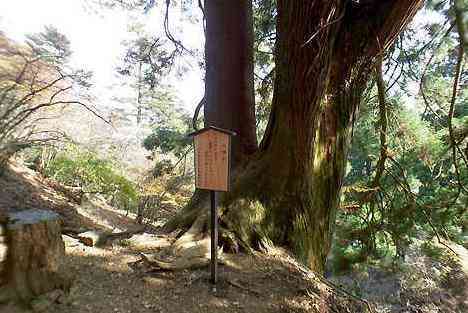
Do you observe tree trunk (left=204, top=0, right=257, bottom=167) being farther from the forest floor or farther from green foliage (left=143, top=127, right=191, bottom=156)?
green foliage (left=143, top=127, right=191, bottom=156)

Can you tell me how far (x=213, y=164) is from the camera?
8.25 ft

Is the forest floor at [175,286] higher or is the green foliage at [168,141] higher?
the green foliage at [168,141]

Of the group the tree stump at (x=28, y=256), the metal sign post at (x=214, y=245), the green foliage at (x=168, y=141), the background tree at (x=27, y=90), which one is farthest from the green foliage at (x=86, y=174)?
the metal sign post at (x=214, y=245)

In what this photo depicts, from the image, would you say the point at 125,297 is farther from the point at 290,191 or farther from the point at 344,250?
the point at 344,250

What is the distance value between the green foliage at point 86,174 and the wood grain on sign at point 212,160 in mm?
4448

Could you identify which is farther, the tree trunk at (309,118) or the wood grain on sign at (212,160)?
the tree trunk at (309,118)

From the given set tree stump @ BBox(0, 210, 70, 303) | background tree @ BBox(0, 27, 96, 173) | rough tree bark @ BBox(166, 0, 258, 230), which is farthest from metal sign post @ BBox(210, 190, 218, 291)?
background tree @ BBox(0, 27, 96, 173)

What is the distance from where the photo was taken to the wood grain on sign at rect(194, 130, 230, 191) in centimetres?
248

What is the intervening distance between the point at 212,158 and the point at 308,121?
106 cm

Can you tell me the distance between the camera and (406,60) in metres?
4.83

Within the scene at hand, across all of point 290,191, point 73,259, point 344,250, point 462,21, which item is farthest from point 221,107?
point 344,250

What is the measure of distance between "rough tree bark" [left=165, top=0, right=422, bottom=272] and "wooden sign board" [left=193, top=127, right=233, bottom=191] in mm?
721

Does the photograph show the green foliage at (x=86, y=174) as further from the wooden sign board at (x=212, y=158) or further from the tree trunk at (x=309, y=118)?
the wooden sign board at (x=212, y=158)

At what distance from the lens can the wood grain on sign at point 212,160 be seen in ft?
8.13
